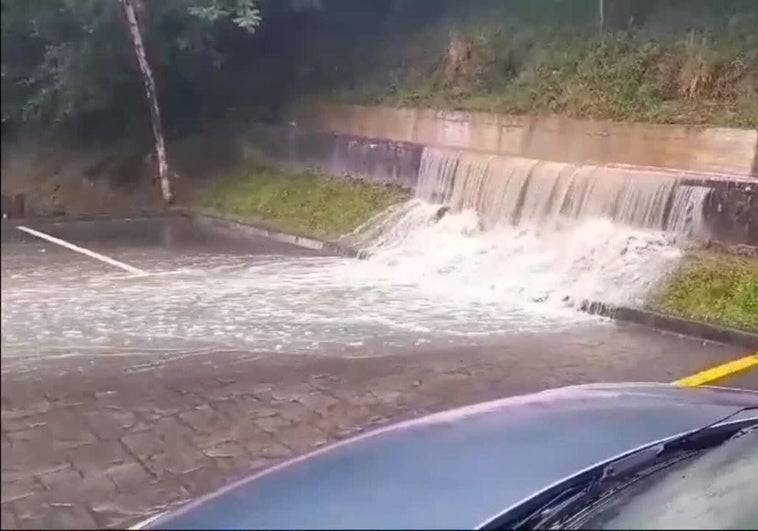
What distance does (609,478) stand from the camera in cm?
128

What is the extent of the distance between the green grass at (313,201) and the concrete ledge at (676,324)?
2506mm

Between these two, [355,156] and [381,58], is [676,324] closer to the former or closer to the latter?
[381,58]

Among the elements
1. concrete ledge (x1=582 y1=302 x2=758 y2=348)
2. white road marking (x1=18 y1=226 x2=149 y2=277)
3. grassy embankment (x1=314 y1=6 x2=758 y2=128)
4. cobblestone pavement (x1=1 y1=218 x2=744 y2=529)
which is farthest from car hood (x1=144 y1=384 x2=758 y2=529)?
grassy embankment (x1=314 y1=6 x2=758 y2=128)

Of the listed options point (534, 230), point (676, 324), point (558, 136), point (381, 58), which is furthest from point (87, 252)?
point (558, 136)

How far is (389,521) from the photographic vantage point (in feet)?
3.28

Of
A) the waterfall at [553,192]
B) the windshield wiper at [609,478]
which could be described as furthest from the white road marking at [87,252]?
the waterfall at [553,192]

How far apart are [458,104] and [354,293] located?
297 cm

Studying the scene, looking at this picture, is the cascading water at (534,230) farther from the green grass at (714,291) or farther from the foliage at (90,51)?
the foliage at (90,51)

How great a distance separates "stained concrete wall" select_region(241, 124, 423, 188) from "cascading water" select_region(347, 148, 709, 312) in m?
0.23

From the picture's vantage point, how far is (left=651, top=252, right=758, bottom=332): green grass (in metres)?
4.67

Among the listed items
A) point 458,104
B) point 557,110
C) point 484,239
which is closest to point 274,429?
point 484,239

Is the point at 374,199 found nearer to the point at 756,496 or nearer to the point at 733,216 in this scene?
the point at 733,216

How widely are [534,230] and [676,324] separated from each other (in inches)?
74.8

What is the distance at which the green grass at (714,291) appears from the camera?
4668 millimetres
